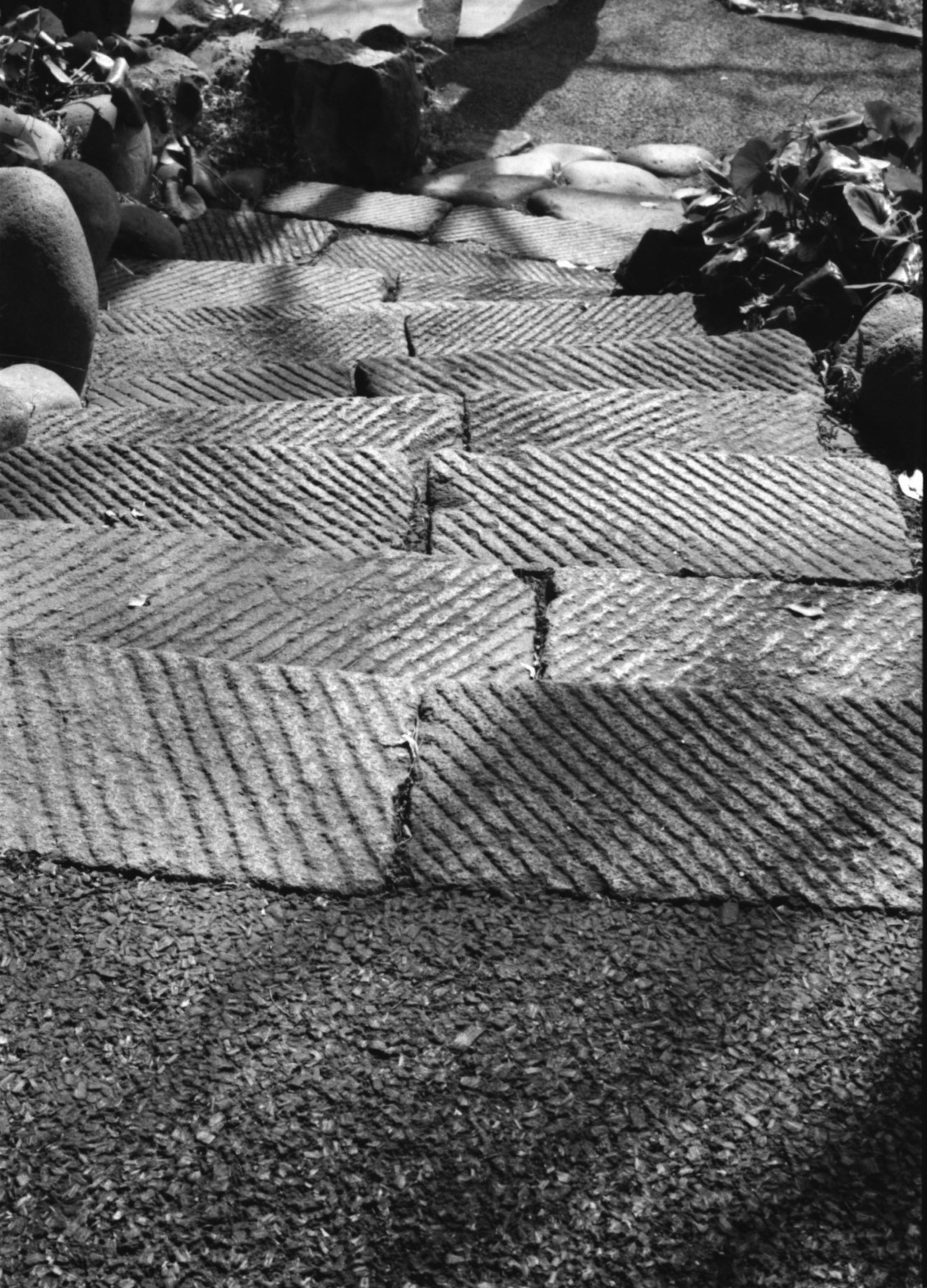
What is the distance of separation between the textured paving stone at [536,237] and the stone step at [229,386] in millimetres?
1931

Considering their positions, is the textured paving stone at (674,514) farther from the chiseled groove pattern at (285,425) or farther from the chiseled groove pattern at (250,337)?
the chiseled groove pattern at (250,337)

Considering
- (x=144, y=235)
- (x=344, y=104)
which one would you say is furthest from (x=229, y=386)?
(x=344, y=104)

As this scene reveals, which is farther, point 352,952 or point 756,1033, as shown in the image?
point 352,952

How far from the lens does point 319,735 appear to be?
1.78 meters

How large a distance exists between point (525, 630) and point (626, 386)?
1.15 meters

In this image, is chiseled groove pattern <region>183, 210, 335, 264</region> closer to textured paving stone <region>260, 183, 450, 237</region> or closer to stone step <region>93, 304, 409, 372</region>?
textured paving stone <region>260, 183, 450, 237</region>

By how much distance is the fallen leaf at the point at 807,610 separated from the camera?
2.02 metres

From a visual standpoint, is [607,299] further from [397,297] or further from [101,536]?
[101,536]

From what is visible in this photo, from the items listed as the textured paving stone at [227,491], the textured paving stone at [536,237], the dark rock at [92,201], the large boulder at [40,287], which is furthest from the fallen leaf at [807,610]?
the textured paving stone at [536,237]

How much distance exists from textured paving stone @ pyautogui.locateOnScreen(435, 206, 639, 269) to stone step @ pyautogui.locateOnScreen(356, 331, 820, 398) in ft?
5.87

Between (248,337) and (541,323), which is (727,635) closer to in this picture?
(541,323)

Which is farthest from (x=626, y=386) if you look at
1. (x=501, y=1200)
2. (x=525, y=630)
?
(x=501, y=1200)

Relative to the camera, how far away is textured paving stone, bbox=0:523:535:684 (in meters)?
1.94

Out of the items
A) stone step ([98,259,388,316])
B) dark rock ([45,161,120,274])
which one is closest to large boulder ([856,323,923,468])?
stone step ([98,259,388,316])
